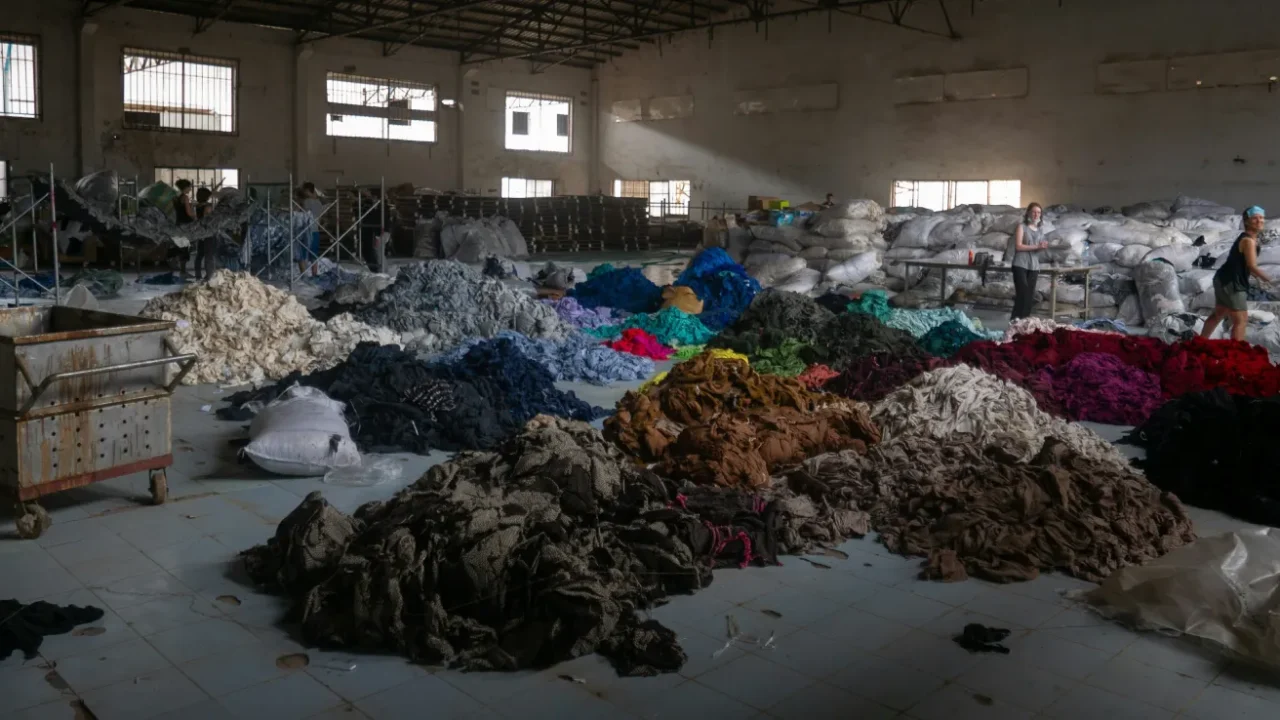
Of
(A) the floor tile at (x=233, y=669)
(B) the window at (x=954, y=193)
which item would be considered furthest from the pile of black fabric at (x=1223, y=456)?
(B) the window at (x=954, y=193)

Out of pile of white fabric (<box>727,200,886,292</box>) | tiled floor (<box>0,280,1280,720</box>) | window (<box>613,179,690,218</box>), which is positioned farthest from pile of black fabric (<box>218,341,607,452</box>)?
window (<box>613,179,690,218</box>)

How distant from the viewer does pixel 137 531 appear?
485cm

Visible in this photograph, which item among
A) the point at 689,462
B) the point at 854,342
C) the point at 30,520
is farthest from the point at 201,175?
the point at 689,462

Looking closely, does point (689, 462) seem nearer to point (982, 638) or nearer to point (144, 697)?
point (982, 638)

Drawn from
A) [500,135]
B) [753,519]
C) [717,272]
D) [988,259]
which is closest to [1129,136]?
[988,259]

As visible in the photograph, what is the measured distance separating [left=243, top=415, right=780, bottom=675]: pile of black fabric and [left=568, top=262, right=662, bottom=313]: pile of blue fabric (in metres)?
8.46

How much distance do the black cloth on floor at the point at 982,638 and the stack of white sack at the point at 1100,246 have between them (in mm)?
10371

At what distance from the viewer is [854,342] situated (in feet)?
31.2

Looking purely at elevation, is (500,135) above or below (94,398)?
above

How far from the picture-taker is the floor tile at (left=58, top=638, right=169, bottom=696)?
11.2 ft

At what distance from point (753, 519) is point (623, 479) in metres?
→ 0.66

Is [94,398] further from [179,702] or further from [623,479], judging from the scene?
[623,479]

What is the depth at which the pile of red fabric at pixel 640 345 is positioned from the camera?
34.2 ft

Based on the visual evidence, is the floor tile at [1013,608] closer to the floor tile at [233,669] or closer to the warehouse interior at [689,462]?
the warehouse interior at [689,462]
